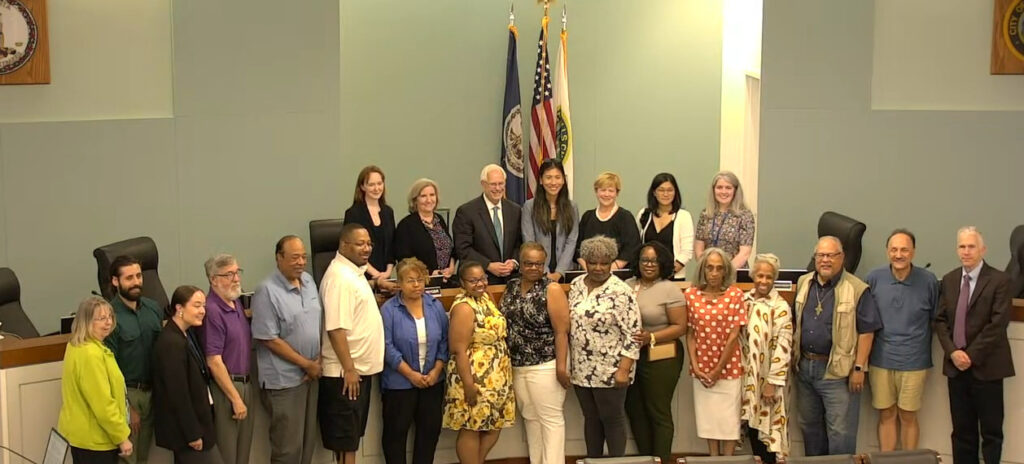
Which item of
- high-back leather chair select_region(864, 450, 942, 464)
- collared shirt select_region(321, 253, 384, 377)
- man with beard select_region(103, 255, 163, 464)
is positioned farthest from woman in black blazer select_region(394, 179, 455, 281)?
high-back leather chair select_region(864, 450, 942, 464)

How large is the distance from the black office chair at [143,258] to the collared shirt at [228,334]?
42.9 inches

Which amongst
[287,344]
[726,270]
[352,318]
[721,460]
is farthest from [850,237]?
[287,344]

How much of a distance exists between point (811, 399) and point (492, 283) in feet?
6.53

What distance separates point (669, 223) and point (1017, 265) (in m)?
2.12

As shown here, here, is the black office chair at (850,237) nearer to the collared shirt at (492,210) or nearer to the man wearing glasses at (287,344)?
the collared shirt at (492,210)

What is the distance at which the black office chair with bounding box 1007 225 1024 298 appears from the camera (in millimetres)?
7396

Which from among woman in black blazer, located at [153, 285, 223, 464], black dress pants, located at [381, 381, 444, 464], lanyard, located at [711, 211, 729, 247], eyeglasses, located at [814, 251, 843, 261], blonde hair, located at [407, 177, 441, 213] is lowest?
black dress pants, located at [381, 381, 444, 464]

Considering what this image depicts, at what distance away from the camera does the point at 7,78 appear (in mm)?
8031

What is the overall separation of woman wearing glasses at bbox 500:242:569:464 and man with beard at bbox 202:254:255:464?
1453 millimetres

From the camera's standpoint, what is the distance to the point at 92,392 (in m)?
5.59

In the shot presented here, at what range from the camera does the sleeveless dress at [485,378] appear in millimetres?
6668

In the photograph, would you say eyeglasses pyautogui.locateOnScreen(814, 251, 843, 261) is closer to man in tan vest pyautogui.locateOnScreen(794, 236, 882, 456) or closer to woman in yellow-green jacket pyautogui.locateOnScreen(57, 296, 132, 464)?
man in tan vest pyautogui.locateOnScreen(794, 236, 882, 456)

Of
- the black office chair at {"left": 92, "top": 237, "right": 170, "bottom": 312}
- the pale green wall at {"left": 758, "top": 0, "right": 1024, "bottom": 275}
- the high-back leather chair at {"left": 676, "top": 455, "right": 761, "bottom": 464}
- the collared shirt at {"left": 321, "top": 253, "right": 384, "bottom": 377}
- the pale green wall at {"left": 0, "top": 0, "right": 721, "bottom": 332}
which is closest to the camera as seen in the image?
the high-back leather chair at {"left": 676, "top": 455, "right": 761, "bottom": 464}

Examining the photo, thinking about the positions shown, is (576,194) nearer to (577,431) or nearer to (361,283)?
(577,431)
